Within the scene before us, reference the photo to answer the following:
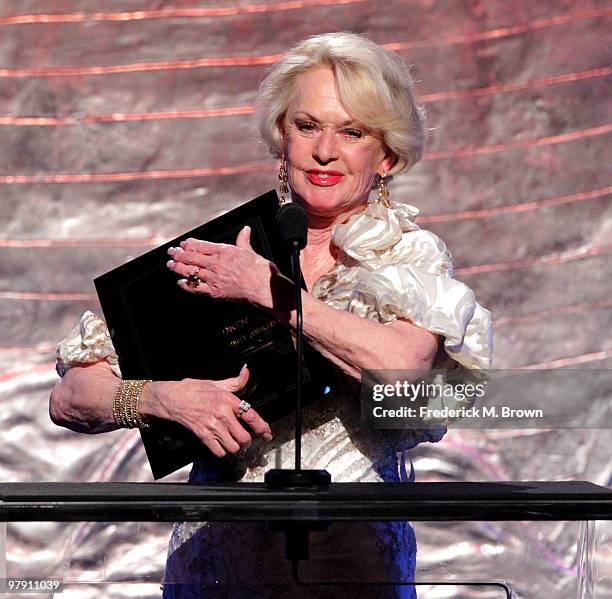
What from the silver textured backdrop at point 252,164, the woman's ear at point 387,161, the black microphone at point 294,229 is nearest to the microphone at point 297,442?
the black microphone at point 294,229

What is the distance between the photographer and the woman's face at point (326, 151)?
6.82ft

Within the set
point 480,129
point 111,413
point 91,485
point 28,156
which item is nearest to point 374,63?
point 111,413

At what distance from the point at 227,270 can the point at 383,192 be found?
35 cm

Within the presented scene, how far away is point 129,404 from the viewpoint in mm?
1997

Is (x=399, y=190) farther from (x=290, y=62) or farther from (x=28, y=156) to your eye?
(x=290, y=62)

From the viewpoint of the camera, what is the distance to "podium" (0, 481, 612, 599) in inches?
57.5

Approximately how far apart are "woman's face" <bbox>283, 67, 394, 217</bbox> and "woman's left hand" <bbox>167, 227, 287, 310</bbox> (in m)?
0.18

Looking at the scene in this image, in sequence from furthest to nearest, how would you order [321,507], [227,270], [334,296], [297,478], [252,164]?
[252,164] → [334,296] → [227,270] → [297,478] → [321,507]

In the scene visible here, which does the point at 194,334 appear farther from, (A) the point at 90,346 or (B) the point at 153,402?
(A) the point at 90,346

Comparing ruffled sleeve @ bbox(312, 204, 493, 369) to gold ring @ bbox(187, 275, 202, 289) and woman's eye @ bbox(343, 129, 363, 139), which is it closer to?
woman's eye @ bbox(343, 129, 363, 139)

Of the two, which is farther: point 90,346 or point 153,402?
point 90,346

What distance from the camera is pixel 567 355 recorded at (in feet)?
10.9

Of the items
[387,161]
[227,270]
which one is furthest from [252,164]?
[227,270]
